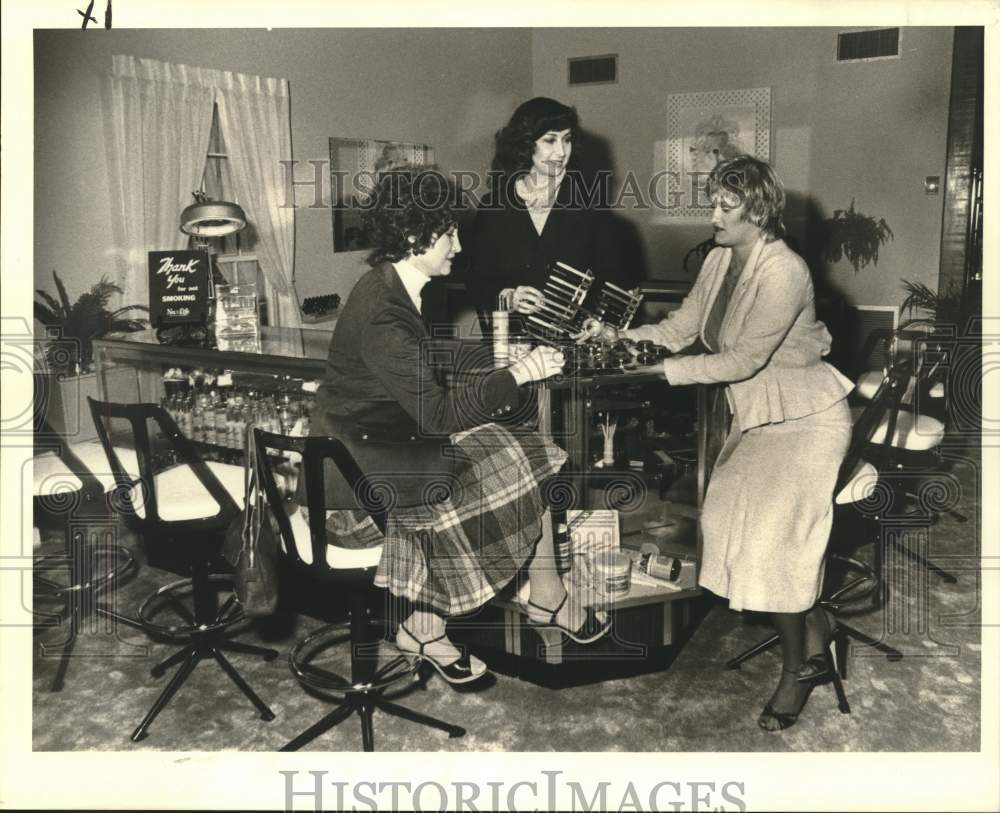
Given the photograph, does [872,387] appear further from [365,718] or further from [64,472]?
[64,472]

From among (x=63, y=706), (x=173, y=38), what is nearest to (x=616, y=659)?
(x=63, y=706)

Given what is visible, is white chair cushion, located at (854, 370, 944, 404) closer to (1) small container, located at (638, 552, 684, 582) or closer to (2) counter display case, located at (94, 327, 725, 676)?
(2) counter display case, located at (94, 327, 725, 676)

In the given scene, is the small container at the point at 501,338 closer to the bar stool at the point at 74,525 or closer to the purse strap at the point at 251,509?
the purse strap at the point at 251,509

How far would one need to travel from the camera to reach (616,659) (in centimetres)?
331

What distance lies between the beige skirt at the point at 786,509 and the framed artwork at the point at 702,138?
5.00m

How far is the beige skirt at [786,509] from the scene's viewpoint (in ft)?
9.89

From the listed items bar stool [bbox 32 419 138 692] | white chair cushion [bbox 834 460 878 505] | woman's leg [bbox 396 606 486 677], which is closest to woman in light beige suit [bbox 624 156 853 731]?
white chair cushion [bbox 834 460 878 505]

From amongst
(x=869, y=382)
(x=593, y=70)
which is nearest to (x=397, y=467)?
(x=869, y=382)

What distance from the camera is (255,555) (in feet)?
8.79

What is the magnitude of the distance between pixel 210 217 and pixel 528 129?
55.7 inches

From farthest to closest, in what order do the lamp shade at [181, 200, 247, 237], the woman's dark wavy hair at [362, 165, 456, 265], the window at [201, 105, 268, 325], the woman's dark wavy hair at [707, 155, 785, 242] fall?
the window at [201, 105, 268, 325], the lamp shade at [181, 200, 247, 237], the woman's dark wavy hair at [707, 155, 785, 242], the woman's dark wavy hair at [362, 165, 456, 265]

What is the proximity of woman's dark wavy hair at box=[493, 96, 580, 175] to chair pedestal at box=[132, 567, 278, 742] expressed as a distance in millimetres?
1967

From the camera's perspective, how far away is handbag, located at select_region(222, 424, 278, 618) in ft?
8.77
